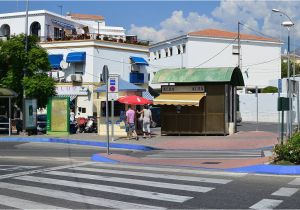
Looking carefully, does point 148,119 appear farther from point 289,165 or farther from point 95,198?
point 95,198

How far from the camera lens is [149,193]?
32.5ft

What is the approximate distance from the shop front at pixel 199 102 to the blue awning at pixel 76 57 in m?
18.7

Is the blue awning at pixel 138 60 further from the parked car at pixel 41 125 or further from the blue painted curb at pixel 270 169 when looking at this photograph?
the blue painted curb at pixel 270 169

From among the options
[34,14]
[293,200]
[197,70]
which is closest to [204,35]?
[34,14]

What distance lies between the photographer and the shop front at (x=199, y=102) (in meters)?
27.0

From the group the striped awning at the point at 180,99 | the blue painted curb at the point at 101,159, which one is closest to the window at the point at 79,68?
the striped awning at the point at 180,99

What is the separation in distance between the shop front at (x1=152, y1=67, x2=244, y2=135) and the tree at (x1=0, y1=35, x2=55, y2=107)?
795 cm

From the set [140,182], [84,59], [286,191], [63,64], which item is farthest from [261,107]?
[286,191]

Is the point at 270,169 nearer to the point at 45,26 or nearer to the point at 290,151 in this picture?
the point at 290,151

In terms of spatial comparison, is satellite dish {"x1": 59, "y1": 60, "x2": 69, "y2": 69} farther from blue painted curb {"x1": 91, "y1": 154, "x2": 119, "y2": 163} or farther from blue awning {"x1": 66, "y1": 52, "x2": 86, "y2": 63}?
blue painted curb {"x1": 91, "y1": 154, "x2": 119, "y2": 163}

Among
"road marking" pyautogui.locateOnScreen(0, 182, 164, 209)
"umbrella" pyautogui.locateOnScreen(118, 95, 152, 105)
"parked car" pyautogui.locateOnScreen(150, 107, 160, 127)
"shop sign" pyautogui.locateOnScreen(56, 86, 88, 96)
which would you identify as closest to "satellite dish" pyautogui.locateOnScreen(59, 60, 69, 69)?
"shop sign" pyautogui.locateOnScreen(56, 86, 88, 96)

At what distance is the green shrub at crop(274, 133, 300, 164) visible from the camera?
13.1 metres

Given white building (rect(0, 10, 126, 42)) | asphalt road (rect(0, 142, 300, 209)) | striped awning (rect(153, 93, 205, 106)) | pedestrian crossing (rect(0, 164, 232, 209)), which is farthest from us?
white building (rect(0, 10, 126, 42))

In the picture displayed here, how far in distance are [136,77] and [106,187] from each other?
38.7 metres
